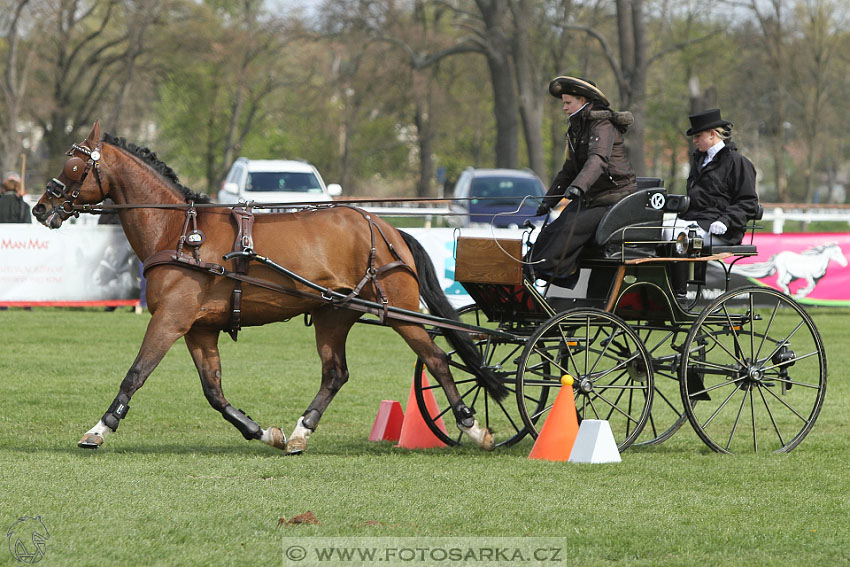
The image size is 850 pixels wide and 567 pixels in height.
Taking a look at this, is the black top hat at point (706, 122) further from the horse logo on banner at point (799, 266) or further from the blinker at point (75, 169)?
the horse logo on banner at point (799, 266)

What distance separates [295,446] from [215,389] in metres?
0.63

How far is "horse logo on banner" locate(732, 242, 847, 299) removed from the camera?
57.2 ft

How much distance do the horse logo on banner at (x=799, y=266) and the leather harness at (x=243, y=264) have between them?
35.1ft

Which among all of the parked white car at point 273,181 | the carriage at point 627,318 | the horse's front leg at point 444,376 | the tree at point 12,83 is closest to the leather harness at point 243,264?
the horse's front leg at point 444,376

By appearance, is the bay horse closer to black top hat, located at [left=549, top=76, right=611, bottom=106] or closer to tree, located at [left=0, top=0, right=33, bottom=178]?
black top hat, located at [left=549, top=76, right=611, bottom=106]

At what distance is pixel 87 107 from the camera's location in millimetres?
45188

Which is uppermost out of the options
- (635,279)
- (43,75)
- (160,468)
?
(43,75)

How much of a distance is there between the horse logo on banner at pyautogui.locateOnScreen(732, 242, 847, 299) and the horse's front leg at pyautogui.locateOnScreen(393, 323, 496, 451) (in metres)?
10.4

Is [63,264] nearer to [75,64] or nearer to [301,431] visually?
[301,431]

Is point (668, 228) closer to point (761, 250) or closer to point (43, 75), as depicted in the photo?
point (761, 250)

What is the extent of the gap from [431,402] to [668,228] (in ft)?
6.80

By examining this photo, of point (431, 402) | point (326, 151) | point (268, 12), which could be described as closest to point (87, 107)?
point (268, 12)

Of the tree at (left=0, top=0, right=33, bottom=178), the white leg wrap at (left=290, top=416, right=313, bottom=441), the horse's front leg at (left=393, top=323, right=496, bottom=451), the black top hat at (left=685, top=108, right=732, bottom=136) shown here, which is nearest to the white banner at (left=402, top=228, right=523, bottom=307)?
the black top hat at (left=685, top=108, right=732, bottom=136)

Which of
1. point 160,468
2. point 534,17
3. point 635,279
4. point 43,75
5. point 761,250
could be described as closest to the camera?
point 160,468
